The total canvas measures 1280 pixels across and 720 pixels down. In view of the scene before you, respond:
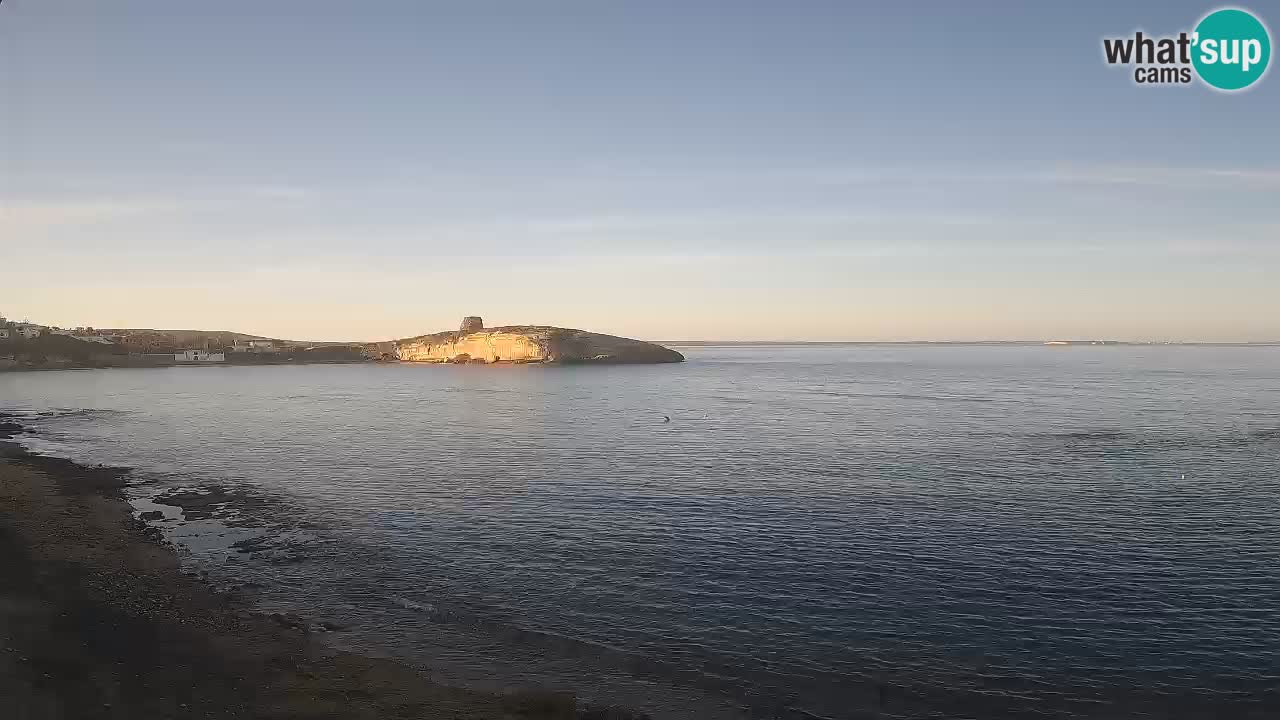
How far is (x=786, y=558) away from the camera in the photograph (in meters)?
30.2

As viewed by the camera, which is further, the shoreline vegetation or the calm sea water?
the calm sea water

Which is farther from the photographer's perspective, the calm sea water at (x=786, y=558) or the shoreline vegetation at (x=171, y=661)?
the calm sea water at (x=786, y=558)

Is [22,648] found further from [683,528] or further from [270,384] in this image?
[270,384]

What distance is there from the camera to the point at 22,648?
1955 cm

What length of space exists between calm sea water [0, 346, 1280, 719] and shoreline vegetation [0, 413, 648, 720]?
139 centimetres

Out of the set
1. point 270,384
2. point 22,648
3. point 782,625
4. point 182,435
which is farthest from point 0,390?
point 782,625

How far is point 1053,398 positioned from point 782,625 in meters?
102

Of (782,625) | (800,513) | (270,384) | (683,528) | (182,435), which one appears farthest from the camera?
(270,384)

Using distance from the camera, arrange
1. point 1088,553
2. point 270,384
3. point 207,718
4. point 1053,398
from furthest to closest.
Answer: point 270,384 < point 1053,398 < point 1088,553 < point 207,718

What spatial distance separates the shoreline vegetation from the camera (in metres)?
17.2

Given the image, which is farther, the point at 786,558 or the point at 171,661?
the point at 786,558

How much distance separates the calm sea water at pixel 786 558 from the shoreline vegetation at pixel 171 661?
139 cm

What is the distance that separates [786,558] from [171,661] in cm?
2065

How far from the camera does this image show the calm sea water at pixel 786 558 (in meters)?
19.9
